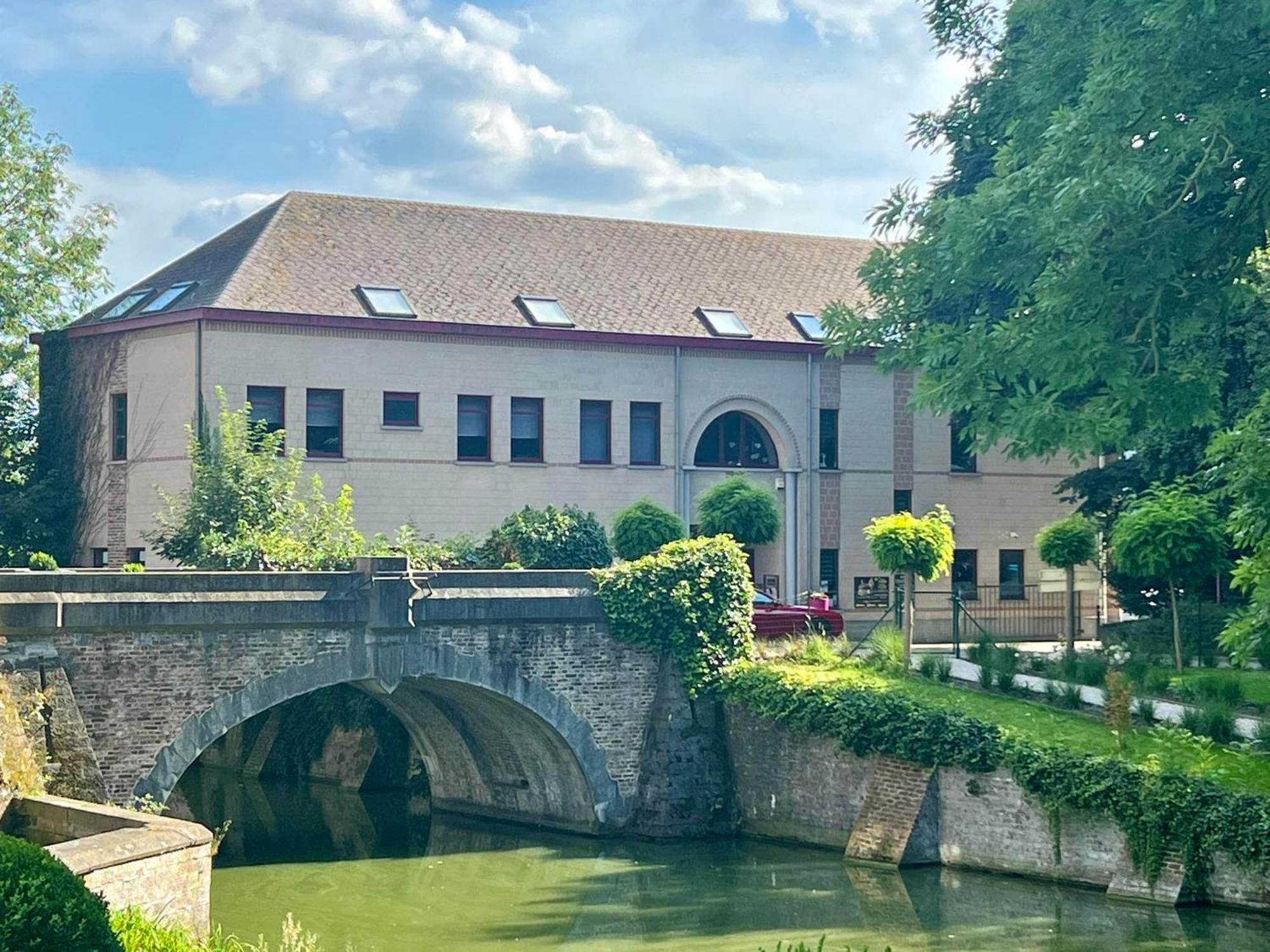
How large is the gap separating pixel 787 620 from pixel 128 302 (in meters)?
15.1

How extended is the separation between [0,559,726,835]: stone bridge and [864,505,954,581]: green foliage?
3.51 m

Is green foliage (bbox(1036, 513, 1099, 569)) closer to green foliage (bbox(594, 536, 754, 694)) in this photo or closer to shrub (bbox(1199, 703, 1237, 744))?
green foliage (bbox(594, 536, 754, 694))

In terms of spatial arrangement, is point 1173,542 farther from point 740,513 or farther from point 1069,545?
point 740,513

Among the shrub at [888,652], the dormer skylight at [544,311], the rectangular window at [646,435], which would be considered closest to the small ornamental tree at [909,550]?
the shrub at [888,652]

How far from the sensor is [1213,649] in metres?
26.7

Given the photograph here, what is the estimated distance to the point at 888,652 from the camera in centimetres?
2530

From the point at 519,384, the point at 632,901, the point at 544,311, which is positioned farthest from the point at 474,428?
the point at 632,901

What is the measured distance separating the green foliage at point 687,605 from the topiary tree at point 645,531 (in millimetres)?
3077

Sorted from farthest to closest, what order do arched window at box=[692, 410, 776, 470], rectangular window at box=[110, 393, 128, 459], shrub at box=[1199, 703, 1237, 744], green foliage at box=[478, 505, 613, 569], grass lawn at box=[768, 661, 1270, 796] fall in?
arched window at box=[692, 410, 776, 470]
rectangular window at box=[110, 393, 128, 459]
green foliage at box=[478, 505, 613, 569]
shrub at box=[1199, 703, 1237, 744]
grass lawn at box=[768, 661, 1270, 796]

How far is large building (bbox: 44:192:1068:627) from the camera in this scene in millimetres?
31594

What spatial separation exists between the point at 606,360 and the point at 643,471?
2297 mm

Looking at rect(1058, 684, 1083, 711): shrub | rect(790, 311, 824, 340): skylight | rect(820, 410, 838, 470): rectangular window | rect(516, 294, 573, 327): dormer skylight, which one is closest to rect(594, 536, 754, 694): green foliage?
rect(1058, 684, 1083, 711): shrub

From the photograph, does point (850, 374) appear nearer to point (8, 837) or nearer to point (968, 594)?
point (968, 594)

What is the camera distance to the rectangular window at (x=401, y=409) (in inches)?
1265
